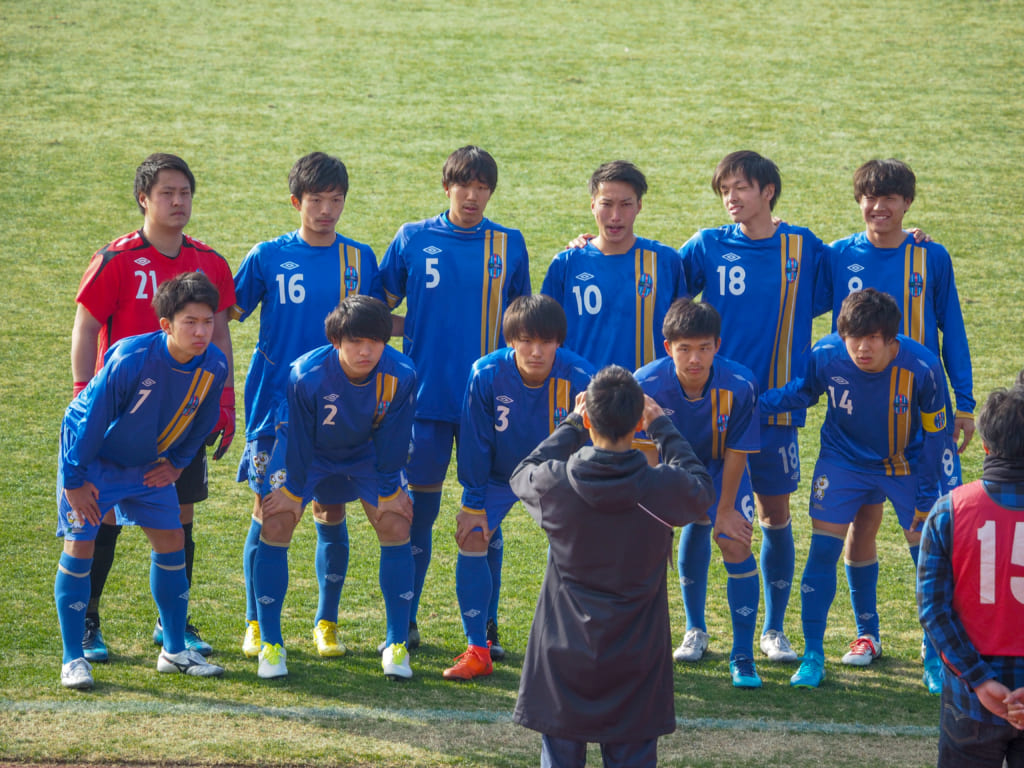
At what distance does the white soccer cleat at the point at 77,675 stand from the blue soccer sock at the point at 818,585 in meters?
3.02

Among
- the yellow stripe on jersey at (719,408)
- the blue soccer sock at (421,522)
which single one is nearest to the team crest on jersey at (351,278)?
the blue soccer sock at (421,522)

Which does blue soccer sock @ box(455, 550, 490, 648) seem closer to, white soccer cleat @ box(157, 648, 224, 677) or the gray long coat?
white soccer cleat @ box(157, 648, 224, 677)

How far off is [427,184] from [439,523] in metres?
6.76

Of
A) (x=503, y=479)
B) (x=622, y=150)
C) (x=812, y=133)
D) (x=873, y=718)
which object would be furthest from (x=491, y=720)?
(x=812, y=133)

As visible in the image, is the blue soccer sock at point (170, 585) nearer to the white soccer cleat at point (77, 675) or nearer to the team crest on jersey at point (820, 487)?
→ the white soccer cleat at point (77, 675)

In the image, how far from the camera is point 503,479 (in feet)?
16.8

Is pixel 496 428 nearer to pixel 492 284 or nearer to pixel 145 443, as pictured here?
pixel 492 284

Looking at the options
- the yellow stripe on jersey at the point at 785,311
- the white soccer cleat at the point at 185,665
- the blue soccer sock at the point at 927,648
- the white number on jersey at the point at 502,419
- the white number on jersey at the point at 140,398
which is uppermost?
the yellow stripe on jersey at the point at 785,311

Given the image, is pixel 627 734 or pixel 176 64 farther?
pixel 176 64

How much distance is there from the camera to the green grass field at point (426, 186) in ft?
15.4

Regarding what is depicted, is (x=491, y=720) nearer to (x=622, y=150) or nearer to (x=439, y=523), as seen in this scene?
(x=439, y=523)

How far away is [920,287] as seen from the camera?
18.0 ft

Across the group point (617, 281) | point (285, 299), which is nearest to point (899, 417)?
point (617, 281)

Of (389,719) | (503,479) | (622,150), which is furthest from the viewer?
(622,150)
